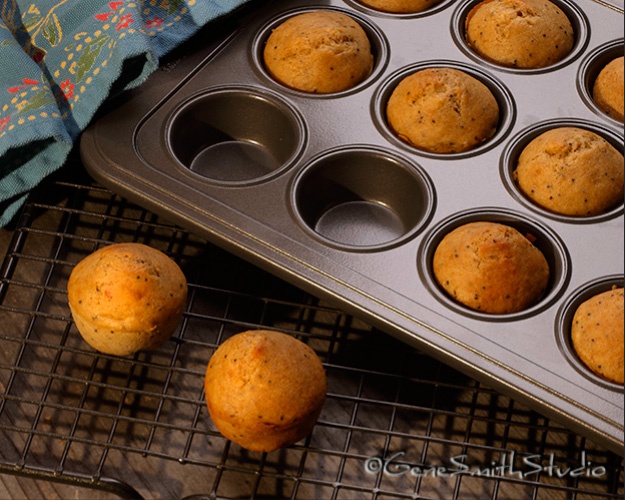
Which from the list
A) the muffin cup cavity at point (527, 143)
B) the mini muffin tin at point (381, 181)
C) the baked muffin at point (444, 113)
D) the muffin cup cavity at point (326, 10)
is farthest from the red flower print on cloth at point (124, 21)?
the muffin cup cavity at point (527, 143)

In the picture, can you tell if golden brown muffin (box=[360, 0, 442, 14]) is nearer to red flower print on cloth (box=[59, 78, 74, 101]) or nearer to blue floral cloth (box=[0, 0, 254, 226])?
blue floral cloth (box=[0, 0, 254, 226])

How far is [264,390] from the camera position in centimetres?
183

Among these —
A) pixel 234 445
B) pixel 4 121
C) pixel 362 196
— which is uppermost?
pixel 4 121

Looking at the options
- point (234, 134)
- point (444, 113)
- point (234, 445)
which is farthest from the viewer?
point (234, 134)

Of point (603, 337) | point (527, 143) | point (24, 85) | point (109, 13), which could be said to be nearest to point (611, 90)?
point (527, 143)

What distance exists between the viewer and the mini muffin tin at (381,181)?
1962 mm

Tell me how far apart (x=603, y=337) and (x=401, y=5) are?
1.10 m

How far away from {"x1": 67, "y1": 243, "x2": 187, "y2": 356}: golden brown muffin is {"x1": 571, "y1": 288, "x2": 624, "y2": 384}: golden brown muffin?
2.83ft

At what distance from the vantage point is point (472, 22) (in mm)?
2486

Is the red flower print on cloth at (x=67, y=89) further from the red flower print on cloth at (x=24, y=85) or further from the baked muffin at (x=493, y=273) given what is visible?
the baked muffin at (x=493, y=273)

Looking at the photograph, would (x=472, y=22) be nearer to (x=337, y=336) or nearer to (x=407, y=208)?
(x=407, y=208)

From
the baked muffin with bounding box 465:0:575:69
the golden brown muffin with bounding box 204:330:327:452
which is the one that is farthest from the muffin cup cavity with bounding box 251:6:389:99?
the golden brown muffin with bounding box 204:330:327:452

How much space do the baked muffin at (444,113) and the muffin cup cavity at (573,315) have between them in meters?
0.47

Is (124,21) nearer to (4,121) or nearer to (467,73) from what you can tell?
(4,121)
